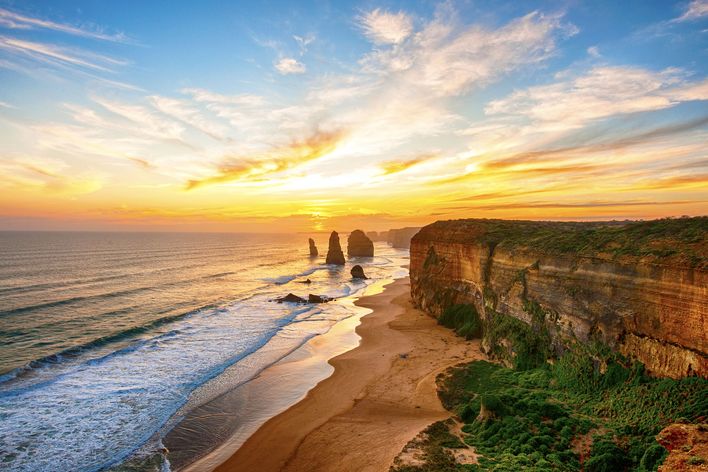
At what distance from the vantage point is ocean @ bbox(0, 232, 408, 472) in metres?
15.6

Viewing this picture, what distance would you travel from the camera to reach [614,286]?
51.2 ft

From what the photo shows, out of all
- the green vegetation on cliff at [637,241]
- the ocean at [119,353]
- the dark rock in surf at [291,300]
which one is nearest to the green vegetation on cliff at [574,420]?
the green vegetation on cliff at [637,241]

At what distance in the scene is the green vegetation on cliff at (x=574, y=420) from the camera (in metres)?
11.0

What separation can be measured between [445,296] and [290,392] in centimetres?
1893

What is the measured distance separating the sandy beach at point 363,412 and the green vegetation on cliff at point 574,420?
1.90m

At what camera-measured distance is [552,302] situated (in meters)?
19.3

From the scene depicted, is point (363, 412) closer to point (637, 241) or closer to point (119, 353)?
point (637, 241)

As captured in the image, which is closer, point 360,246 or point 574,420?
point 574,420

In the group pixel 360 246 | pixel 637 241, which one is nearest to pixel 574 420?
pixel 637 241

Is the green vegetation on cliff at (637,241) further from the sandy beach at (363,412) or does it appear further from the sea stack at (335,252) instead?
the sea stack at (335,252)

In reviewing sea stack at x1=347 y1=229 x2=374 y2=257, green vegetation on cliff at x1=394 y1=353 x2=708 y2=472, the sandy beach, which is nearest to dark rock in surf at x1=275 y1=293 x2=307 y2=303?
the sandy beach

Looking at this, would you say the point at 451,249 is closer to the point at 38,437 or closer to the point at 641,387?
the point at 641,387

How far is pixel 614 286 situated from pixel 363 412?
1351cm

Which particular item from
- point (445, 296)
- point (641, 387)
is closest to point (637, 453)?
point (641, 387)
